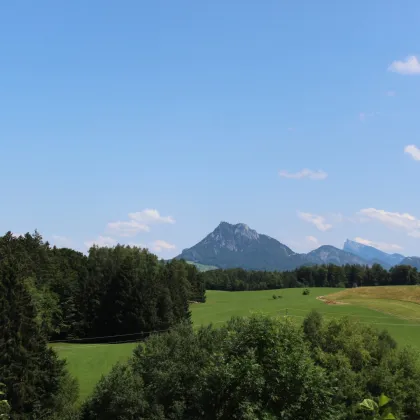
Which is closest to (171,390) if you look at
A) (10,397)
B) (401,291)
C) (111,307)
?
(10,397)

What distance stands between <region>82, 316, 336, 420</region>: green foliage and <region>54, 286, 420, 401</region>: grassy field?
16136mm

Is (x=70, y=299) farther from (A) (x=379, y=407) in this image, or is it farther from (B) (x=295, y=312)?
(A) (x=379, y=407)

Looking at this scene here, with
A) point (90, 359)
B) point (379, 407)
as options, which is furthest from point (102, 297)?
point (379, 407)

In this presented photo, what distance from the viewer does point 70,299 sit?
283 feet

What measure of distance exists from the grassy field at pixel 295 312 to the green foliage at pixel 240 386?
52.9 feet

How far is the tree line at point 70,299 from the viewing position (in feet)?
144

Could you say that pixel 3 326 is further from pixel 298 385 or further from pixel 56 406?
pixel 298 385

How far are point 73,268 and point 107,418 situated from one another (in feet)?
237

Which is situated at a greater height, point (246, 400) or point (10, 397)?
point (246, 400)

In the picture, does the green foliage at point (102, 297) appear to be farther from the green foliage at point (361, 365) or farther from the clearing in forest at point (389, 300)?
the clearing in forest at point (389, 300)

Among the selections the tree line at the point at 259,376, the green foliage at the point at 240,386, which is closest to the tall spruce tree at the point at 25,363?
the tree line at the point at 259,376

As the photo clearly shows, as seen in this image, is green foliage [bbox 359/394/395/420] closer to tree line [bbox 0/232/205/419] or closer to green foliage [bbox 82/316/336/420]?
green foliage [bbox 82/316/336/420]

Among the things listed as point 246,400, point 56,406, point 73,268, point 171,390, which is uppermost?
point 73,268

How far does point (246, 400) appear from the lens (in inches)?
845
